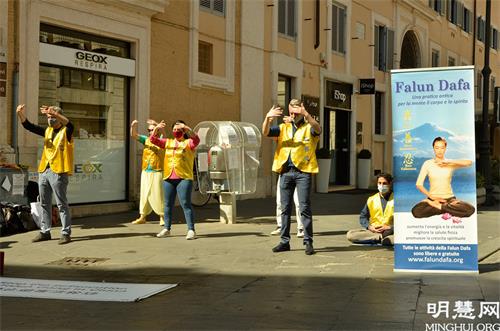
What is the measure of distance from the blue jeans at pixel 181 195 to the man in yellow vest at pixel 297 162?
5.60 feet

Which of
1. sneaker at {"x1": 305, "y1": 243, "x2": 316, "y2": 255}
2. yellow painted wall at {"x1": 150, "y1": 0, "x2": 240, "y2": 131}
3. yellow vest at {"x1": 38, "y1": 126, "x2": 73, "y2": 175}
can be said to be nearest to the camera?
sneaker at {"x1": 305, "y1": 243, "x2": 316, "y2": 255}

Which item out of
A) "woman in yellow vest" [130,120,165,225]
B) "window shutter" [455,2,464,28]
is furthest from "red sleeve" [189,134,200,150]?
"window shutter" [455,2,464,28]

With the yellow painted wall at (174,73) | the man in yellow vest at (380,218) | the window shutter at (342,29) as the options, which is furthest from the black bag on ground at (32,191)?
the window shutter at (342,29)

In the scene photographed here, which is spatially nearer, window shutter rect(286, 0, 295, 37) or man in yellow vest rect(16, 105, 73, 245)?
man in yellow vest rect(16, 105, 73, 245)

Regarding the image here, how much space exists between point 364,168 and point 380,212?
14.1 m

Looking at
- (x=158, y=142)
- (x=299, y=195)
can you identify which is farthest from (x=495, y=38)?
(x=299, y=195)

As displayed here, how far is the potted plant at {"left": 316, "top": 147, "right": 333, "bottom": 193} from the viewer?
19.9 meters

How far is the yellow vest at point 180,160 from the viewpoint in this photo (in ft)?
32.8

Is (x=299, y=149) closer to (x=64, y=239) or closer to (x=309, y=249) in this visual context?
(x=309, y=249)

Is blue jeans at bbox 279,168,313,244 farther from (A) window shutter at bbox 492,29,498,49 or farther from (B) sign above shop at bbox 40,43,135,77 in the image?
(A) window shutter at bbox 492,29,498,49

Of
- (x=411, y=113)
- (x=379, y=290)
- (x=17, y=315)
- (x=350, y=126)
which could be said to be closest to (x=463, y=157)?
(x=411, y=113)

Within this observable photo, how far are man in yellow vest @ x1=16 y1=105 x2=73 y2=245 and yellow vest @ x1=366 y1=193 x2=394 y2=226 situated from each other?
13.9 feet

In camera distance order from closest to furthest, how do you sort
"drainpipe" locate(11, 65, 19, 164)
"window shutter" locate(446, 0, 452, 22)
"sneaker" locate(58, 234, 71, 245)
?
"sneaker" locate(58, 234, 71, 245), "drainpipe" locate(11, 65, 19, 164), "window shutter" locate(446, 0, 452, 22)

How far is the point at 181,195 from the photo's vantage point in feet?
32.7
